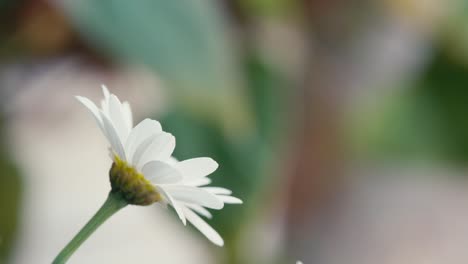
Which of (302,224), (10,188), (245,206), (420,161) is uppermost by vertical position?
(420,161)

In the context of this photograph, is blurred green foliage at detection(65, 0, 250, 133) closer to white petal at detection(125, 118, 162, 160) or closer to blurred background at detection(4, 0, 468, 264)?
blurred background at detection(4, 0, 468, 264)

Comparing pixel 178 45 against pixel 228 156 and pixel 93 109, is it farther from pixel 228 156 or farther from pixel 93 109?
pixel 93 109

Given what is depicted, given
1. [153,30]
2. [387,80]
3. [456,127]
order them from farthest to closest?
[387,80] → [456,127] → [153,30]

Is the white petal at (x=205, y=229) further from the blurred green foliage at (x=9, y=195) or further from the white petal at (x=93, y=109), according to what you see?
the blurred green foliage at (x=9, y=195)

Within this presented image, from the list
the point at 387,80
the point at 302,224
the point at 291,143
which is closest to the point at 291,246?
the point at 302,224

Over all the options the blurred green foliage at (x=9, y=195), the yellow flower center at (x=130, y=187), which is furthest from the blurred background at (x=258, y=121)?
the yellow flower center at (x=130, y=187)

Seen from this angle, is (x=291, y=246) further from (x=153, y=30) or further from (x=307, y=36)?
(x=153, y=30)

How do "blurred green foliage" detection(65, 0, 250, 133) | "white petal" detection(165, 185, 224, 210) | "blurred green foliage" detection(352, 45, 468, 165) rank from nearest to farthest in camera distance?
"white petal" detection(165, 185, 224, 210), "blurred green foliage" detection(65, 0, 250, 133), "blurred green foliage" detection(352, 45, 468, 165)

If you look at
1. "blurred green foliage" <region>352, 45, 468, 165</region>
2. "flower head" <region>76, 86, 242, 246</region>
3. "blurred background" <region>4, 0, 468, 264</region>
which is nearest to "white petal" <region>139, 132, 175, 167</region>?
"flower head" <region>76, 86, 242, 246</region>
